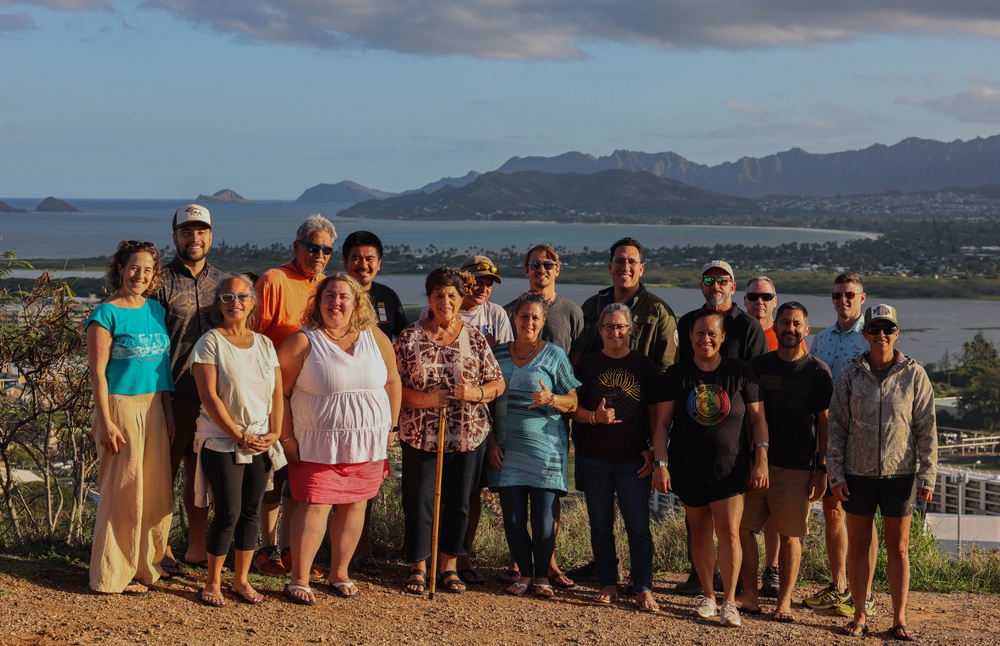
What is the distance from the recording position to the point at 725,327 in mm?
5695

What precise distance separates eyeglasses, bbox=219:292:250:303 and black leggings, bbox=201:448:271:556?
704mm

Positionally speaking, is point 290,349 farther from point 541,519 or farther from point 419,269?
point 419,269

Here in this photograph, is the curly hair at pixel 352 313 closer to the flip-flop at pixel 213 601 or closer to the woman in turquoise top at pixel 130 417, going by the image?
the woman in turquoise top at pixel 130 417

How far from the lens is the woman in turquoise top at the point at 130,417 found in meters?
4.79

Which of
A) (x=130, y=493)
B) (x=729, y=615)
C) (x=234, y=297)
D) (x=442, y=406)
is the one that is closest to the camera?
(x=234, y=297)

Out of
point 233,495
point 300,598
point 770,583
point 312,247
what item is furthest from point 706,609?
point 312,247

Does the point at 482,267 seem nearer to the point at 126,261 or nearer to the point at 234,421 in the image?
the point at 234,421

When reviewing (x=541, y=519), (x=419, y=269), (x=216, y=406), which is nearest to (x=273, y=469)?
(x=216, y=406)

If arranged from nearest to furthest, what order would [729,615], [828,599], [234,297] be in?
[234,297] → [729,615] → [828,599]

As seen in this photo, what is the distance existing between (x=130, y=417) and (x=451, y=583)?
183cm

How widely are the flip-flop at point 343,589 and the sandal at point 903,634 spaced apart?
268cm

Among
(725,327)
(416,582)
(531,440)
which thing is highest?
(725,327)

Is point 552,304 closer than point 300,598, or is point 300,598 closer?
point 300,598

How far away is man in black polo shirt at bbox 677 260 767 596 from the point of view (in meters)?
5.62
